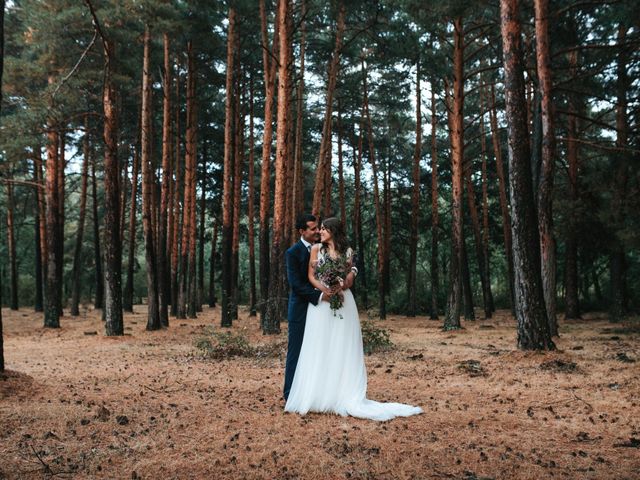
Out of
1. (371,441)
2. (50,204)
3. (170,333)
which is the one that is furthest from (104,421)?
(50,204)

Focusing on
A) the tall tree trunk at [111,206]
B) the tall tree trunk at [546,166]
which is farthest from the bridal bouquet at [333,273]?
the tall tree trunk at [111,206]

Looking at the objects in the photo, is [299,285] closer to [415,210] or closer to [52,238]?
[52,238]

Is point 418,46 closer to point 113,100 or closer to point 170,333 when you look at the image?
point 113,100

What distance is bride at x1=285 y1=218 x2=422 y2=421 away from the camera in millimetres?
6137

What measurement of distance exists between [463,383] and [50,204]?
1639cm

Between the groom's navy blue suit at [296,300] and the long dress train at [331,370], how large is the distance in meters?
0.11

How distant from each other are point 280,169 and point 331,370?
9662 millimetres

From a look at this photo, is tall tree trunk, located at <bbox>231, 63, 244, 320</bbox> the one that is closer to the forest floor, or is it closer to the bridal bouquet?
the forest floor

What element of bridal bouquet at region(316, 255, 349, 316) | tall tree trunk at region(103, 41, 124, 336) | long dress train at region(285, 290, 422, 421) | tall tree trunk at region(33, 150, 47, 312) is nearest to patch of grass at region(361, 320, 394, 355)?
long dress train at region(285, 290, 422, 421)

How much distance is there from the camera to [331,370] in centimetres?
620

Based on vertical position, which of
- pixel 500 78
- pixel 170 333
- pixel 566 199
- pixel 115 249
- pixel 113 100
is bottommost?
pixel 170 333

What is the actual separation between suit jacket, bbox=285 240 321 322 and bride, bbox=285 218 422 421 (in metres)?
0.09

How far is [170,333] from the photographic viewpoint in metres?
17.0

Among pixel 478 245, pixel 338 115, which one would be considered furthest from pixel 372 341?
pixel 338 115
